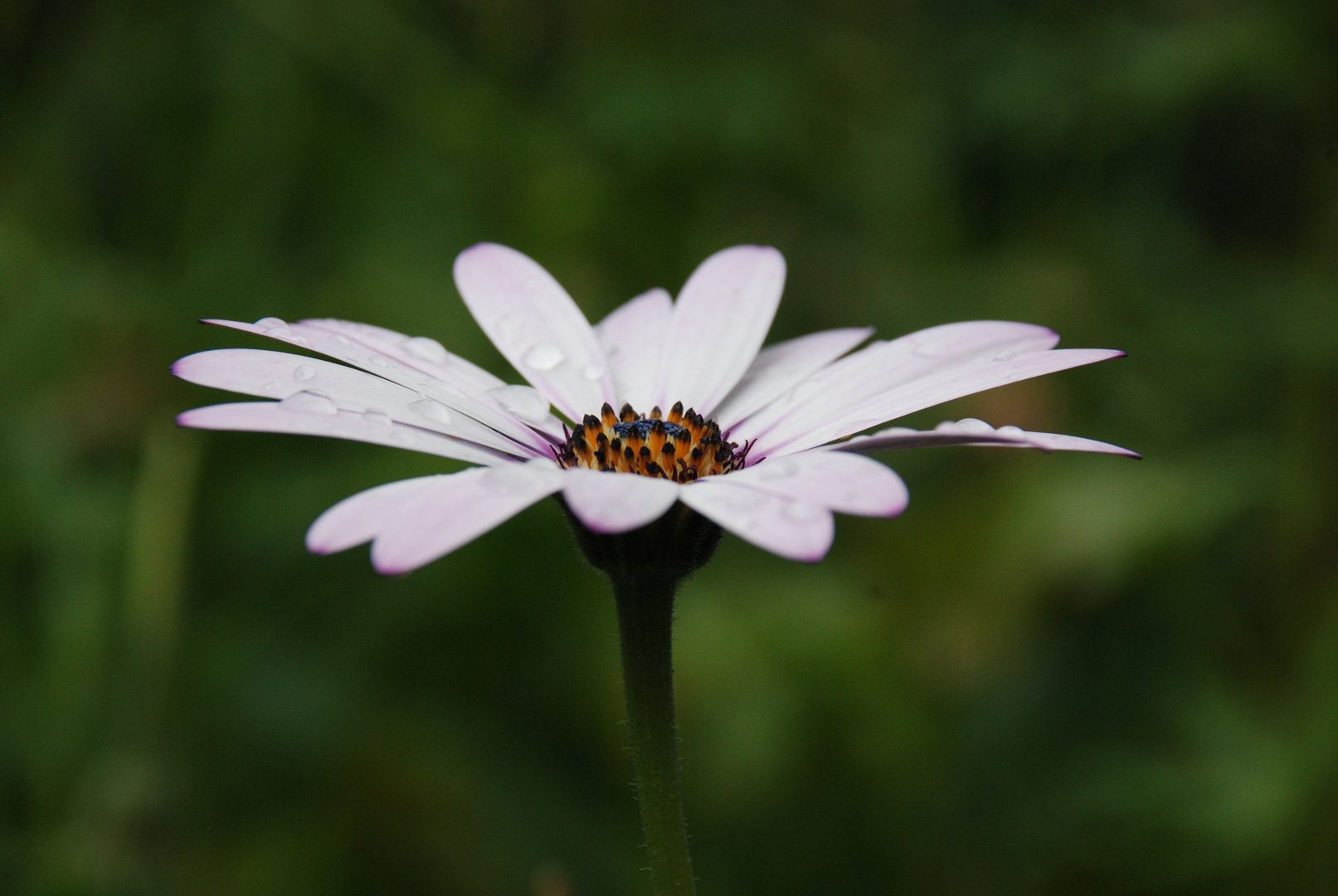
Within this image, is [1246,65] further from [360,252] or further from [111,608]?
[111,608]

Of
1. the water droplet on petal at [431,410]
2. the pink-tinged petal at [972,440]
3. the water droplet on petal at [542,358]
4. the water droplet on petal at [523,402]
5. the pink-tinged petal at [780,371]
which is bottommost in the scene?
the pink-tinged petal at [972,440]

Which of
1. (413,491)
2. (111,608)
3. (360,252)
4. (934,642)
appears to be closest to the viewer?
(413,491)

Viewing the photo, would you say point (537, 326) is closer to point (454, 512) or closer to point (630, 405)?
point (630, 405)

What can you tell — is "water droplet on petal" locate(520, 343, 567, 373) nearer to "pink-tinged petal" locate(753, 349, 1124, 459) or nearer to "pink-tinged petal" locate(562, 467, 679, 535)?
"pink-tinged petal" locate(753, 349, 1124, 459)

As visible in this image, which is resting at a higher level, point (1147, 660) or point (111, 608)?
point (111, 608)

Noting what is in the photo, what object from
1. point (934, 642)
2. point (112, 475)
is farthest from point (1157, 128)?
point (112, 475)

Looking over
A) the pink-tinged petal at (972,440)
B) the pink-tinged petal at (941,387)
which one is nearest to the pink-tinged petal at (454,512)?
the pink-tinged petal at (972,440)

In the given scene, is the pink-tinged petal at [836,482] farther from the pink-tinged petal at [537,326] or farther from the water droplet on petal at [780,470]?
the pink-tinged petal at [537,326]

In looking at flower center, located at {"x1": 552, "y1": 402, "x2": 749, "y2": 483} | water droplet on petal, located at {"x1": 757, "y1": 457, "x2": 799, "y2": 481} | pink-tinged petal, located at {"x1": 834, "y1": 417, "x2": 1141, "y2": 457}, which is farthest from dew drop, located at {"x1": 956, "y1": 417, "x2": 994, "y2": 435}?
flower center, located at {"x1": 552, "y1": 402, "x2": 749, "y2": 483}
